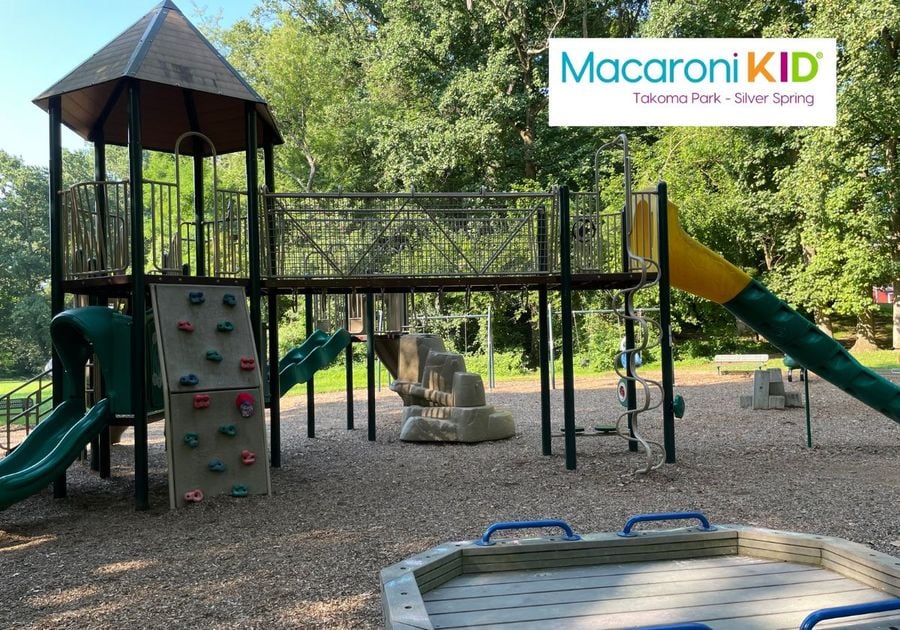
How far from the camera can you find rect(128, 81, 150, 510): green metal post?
25.5 ft

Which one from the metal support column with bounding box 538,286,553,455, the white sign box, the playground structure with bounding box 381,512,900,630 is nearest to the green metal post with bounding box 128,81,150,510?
the metal support column with bounding box 538,286,553,455

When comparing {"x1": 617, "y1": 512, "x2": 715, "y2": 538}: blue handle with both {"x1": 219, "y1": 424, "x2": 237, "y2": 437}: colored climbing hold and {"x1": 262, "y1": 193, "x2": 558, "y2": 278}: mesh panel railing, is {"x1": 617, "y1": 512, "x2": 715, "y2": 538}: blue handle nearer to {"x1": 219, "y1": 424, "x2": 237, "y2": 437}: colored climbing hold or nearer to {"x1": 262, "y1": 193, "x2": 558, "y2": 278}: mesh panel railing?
{"x1": 219, "y1": 424, "x2": 237, "y2": 437}: colored climbing hold

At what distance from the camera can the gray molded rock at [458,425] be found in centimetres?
1207

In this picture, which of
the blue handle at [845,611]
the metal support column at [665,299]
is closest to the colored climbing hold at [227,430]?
the metal support column at [665,299]

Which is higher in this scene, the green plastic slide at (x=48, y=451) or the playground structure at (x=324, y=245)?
the playground structure at (x=324, y=245)

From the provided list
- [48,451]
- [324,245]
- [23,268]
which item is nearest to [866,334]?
[324,245]

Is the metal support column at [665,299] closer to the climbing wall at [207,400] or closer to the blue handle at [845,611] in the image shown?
the climbing wall at [207,400]

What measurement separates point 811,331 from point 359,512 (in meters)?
6.50

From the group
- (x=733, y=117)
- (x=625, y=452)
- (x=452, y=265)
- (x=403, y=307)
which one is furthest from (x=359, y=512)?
(x=733, y=117)

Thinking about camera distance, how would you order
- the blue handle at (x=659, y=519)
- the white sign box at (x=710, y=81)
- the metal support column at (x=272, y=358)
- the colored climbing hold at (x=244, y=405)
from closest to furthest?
1. the blue handle at (x=659, y=519)
2. the colored climbing hold at (x=244, y=405)
3. the metal support column at (x=272, y=358)
4. the white sign box at (x=710, y=81)

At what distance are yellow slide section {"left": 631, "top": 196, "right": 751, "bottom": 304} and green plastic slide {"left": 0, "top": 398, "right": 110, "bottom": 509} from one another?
6739mm

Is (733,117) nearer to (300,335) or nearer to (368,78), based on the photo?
(368,78)

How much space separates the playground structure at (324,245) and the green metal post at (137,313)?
0.94 feet

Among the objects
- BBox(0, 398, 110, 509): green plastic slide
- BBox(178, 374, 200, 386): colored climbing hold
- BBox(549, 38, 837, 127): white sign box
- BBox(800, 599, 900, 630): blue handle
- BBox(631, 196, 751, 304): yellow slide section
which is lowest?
BBox(0, 398, 110, 509): green plastic slide
